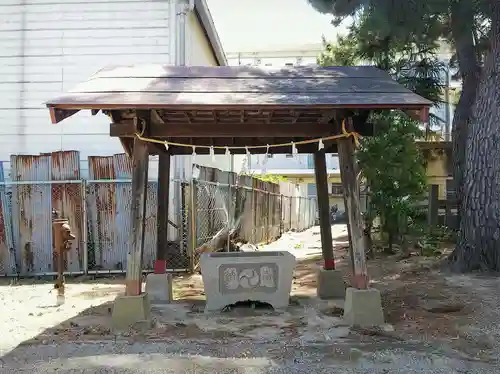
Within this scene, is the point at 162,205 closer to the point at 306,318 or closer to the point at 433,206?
the point at 306,318

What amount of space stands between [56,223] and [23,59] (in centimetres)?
477

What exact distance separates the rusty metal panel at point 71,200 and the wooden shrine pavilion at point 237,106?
3.29 m

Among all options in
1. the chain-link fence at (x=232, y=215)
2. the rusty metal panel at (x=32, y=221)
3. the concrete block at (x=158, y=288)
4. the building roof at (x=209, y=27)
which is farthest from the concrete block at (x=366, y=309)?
the building roof at (x=209, y=27)

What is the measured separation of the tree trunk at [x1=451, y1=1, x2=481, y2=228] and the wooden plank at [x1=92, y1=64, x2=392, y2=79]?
4.25 m

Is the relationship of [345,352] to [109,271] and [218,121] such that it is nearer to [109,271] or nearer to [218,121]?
[218,121]

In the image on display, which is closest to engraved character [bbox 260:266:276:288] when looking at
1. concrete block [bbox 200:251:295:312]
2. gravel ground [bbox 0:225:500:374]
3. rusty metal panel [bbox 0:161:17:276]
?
concrete block [bbox 200:251:295:312]

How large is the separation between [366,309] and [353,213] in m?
1.15

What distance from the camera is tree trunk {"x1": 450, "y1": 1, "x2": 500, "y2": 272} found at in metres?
9.65

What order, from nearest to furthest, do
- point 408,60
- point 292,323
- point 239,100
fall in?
point 239,100
point 292,323
point 408,60

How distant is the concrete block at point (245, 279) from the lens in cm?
763

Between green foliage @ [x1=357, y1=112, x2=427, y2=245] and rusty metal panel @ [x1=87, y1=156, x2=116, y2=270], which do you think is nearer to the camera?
rusty metal panel @ [x1=87, y1=156, x2=116, y2=270]

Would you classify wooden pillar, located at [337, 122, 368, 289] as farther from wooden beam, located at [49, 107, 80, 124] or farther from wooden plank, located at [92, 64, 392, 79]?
wooden beam, located at [49, 107, 80, 124]

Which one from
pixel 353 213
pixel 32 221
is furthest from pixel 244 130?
pixel 32 221

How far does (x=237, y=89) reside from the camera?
21.9 feet
